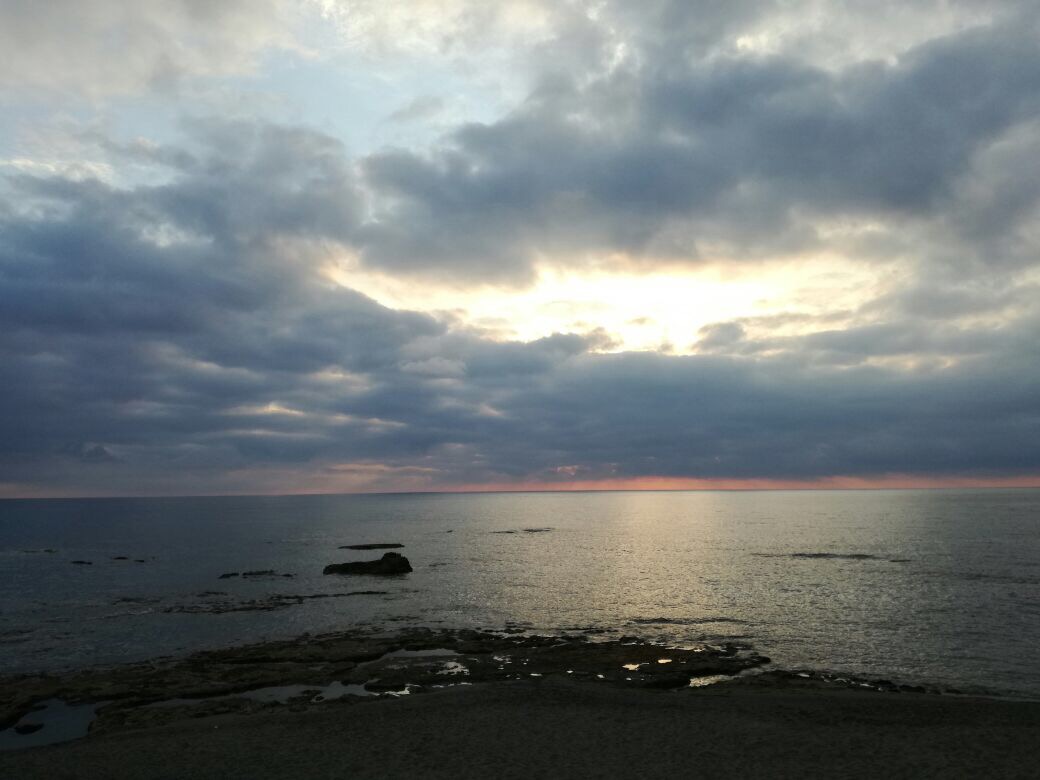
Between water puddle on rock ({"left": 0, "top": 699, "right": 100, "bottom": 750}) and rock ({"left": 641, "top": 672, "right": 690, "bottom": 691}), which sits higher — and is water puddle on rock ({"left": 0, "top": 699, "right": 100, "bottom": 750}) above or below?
above

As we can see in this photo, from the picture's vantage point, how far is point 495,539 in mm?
135125

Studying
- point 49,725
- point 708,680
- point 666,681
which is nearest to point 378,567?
point 49,725

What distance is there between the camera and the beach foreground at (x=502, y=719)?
23188 mm

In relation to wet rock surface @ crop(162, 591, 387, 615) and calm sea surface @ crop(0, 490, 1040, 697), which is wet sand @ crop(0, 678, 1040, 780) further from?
wet rock surface @ crop(162, 591, 387, 615)

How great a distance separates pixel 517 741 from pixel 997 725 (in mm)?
19870

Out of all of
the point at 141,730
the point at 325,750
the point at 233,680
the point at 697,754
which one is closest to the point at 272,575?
the point at 233,680

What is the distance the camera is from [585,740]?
25.4m

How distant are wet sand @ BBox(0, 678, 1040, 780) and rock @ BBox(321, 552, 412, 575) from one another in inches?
2070

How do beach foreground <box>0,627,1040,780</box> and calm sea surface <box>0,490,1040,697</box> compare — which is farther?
calm sea surface <box>0,490,1040,697</box>

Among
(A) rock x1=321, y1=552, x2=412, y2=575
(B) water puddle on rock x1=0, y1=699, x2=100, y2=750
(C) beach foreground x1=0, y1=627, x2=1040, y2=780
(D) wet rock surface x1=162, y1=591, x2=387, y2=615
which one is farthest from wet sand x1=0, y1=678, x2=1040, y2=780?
(A) rock x1=321, y1=552, x2=412, y2=575

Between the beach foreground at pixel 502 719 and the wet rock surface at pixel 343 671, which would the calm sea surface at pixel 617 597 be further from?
the beach foreground at pixel 502 719

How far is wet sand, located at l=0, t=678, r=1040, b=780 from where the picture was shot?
74.8 feet

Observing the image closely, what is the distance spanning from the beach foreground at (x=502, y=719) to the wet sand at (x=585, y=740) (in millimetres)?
96

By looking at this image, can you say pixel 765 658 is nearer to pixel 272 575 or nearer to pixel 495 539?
pixel 272 575
